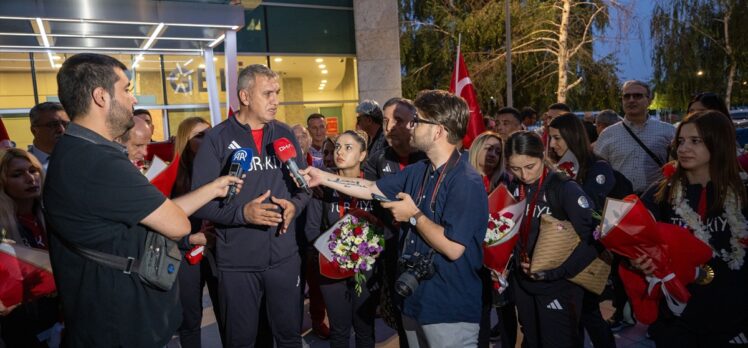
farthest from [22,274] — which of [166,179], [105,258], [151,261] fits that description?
[166,179]

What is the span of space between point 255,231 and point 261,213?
1.06 ft

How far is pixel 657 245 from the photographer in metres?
2.70

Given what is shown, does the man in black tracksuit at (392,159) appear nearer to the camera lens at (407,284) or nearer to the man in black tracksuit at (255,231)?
the man in black tracksuit at (255,231)

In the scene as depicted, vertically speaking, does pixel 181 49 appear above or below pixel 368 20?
below

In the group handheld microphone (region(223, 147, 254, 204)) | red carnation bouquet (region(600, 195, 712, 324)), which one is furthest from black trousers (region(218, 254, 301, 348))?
red carnation bouquet (region(600, 195, 712, 324))

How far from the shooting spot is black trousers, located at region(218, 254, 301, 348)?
11.0 ft

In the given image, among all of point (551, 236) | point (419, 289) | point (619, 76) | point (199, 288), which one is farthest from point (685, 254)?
point (619, 76)

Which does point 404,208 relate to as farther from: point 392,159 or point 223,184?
point 392,159

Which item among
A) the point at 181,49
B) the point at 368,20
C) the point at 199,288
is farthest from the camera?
the point at 368,20

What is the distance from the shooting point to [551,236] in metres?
3.22

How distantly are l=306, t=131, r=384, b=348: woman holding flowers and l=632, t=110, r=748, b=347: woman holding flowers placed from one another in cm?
201

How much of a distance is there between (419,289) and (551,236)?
3.73 feet

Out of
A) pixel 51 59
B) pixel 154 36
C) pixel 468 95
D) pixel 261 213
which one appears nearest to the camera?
pixel 261 213

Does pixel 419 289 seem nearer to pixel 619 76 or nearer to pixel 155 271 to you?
pixel 155 271
